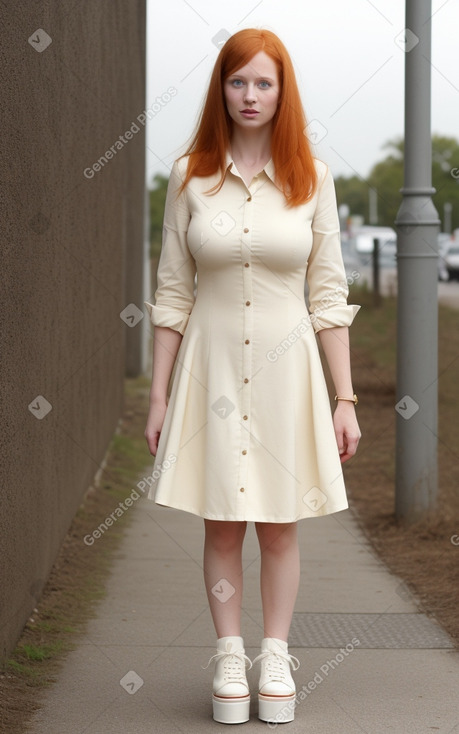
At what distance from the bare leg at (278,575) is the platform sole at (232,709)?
222 mm

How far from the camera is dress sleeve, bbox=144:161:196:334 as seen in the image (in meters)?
3.63

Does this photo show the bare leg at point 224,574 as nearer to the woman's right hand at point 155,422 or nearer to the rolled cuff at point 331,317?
Result: the woman's right hand at point 155,422

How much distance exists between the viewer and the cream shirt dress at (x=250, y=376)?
3512mm

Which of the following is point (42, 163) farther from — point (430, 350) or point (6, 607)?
point (430, 350)

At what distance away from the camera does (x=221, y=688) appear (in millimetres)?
3535

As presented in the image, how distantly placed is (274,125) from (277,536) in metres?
1.23

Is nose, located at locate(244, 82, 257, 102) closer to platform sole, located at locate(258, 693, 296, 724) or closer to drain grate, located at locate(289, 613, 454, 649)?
platform sole, located at locate(258, 693, 296, 724)

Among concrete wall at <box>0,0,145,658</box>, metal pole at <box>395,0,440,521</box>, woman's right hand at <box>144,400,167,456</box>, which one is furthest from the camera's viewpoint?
metal pole at <box>395,0,440,521</box>

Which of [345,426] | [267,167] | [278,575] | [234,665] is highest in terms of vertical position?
[267,167]

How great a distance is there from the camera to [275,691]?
139 inches

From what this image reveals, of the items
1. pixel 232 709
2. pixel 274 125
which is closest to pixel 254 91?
pixel 274 125

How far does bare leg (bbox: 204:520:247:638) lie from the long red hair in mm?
995

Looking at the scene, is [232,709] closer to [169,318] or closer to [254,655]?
[254,655]

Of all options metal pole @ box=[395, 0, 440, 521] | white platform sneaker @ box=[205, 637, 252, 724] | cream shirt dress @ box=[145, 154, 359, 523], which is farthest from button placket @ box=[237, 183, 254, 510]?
metal pole @ box=[395, 0, 440, 521]
